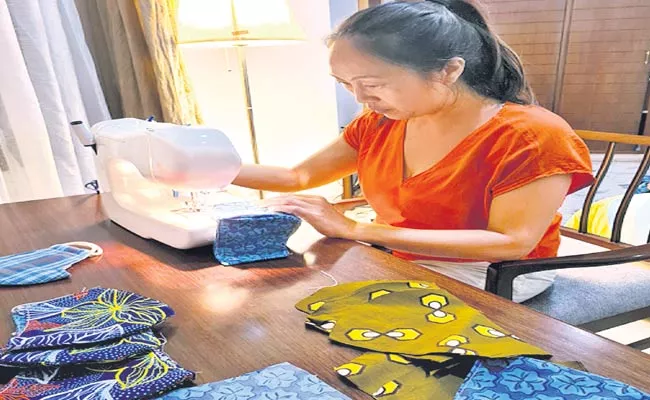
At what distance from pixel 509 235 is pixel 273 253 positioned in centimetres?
43

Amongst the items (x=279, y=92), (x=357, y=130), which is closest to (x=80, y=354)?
(x=357, y=130)

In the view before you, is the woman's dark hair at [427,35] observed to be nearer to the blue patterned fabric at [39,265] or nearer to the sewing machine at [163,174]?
the sewing machine at [163,174]

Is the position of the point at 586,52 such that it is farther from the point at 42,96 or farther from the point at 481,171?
the point at 42,96

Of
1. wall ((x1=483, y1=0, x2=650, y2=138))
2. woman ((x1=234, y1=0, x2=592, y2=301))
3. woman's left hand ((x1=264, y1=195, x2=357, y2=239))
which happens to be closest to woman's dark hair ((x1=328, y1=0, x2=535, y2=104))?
woman ((x1=234, y1=0, x2=592, y2=301))

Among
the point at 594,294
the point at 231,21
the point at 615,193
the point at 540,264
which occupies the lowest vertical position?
the point at 615,193

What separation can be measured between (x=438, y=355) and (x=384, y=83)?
538mm

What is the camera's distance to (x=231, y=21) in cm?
155

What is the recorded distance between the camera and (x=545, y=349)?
52 centimetres

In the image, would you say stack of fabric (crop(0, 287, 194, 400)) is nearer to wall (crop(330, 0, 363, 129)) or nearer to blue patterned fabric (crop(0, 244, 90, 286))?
blue patterned fabric (crop(0, 244, 90, 286))

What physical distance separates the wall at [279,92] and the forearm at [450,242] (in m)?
1.36

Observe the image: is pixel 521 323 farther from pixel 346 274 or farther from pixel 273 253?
pixel 273 253

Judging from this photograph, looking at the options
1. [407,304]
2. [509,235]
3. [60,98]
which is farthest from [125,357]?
[60,98]

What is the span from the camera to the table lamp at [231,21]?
1539 millimetres

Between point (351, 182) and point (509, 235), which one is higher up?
point (509, 235)
